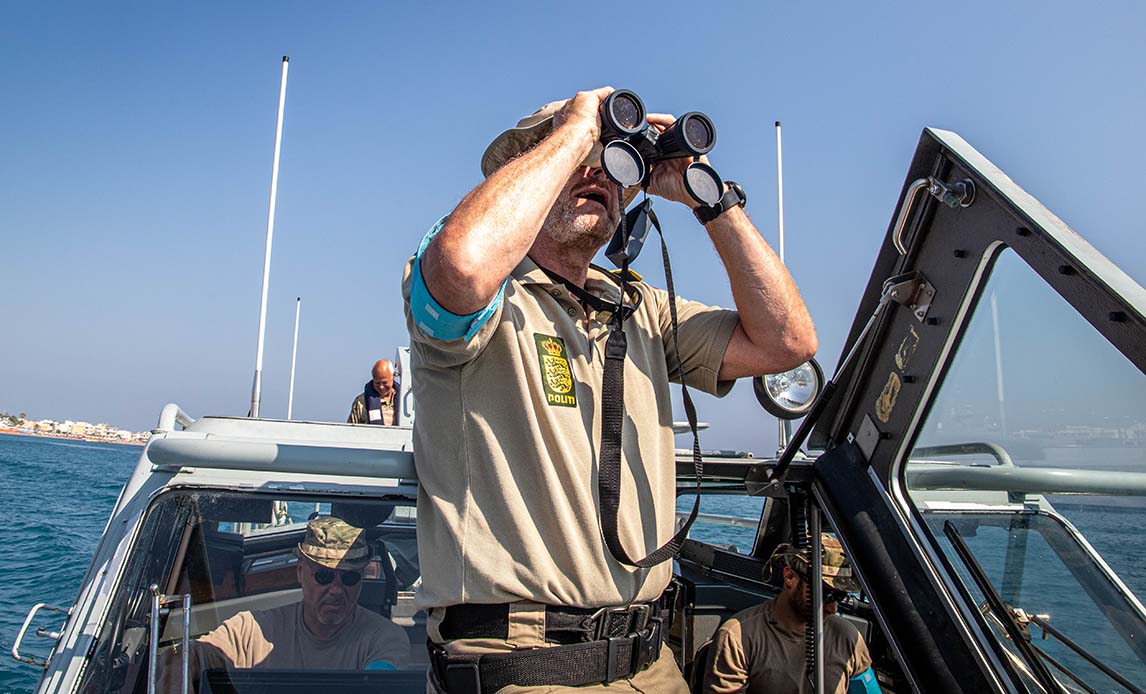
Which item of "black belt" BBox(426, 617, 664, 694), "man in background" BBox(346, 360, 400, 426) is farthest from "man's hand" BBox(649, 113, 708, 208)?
"man in background" BBox(346, 360, 400, 426)

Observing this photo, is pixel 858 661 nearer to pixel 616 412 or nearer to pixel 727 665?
pixel 727 665

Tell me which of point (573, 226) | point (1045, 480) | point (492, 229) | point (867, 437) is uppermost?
point (573, 226)

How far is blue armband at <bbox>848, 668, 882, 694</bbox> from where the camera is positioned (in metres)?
3.29

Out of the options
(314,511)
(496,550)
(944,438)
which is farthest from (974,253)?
(314,511)

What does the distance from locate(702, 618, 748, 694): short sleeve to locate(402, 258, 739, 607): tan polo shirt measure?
146cm

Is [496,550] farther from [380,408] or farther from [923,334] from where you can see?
[380,408]

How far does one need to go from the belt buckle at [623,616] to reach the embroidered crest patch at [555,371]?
48cm

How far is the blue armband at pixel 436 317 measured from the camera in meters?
1.76

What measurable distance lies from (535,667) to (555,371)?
67 cm

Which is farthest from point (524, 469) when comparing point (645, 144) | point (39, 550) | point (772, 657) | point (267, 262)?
point (39, 550)

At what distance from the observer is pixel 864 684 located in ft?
10.8

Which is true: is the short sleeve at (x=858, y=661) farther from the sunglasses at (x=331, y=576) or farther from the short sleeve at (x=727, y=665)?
the sunglasses at (x=331, y=576)

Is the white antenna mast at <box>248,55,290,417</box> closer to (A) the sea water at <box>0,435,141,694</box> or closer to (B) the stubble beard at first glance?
(A) the sea water at <box>0,435,141,694</box>

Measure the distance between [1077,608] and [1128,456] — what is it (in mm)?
552
